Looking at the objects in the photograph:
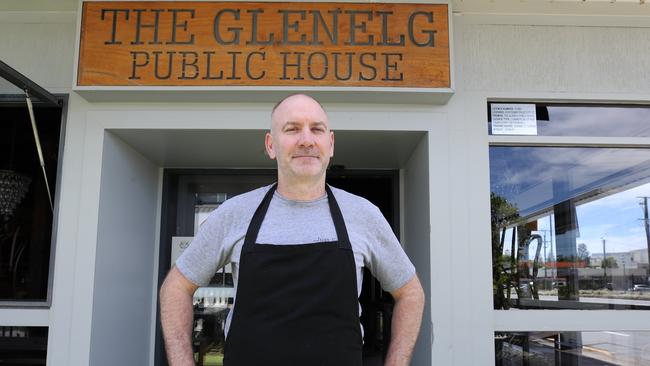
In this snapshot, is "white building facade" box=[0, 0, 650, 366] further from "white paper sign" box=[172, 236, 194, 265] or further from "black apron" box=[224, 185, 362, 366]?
"black apron" box=[224, 185, 362, 366]

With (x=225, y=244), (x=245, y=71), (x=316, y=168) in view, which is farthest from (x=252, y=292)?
(x=245, y=71)

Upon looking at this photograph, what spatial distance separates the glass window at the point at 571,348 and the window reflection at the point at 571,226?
172 mm

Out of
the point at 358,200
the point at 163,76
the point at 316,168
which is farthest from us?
the point at 163,76

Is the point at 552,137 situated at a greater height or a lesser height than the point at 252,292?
greater

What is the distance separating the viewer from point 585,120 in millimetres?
3305

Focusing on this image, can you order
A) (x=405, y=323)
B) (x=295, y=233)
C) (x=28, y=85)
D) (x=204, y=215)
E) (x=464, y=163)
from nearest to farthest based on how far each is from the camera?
(x=295, y=233) → (x=405, y=323) → (x=28, y=85) → (x=464, y=163) → (x=204, y=215)

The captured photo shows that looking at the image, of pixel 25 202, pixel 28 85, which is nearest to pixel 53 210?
pixel 25 202

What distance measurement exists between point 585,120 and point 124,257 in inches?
117

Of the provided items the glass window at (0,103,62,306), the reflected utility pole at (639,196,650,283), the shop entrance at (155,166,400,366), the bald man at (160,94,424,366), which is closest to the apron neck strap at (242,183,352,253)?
the bald man at (160,94,424,366)

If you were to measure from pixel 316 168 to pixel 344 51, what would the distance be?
1.49m

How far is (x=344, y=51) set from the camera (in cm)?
301

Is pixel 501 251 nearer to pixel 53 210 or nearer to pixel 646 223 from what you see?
pixel 646 223

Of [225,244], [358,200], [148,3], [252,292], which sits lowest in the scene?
[252,292]

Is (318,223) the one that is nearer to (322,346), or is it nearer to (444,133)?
(322,346)
